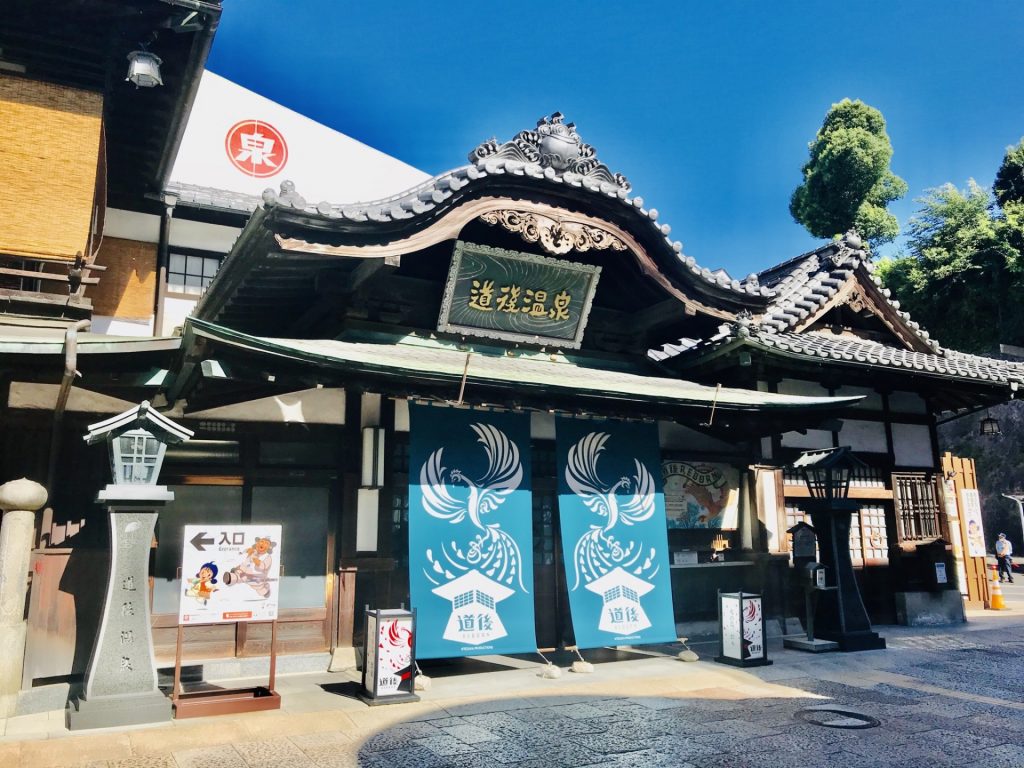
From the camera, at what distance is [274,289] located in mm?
10656

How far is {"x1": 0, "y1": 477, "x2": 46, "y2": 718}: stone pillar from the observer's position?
8.02 m

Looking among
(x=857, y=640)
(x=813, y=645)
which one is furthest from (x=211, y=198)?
(x=857, y=640)

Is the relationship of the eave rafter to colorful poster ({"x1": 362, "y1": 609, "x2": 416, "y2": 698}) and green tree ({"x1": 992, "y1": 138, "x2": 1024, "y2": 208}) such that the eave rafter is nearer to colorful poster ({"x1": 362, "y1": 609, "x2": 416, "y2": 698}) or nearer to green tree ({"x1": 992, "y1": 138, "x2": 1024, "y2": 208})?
colorful poster ({"x1": 362, "y1": 609, "x2": 416, "y2": 698})

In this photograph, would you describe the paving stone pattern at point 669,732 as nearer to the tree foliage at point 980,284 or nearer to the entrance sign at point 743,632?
the entrance sign at point 743,632

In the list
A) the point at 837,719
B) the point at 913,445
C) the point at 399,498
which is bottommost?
the point at 837,719

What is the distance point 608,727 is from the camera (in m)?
7.49

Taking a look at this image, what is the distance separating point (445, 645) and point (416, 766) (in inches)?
125

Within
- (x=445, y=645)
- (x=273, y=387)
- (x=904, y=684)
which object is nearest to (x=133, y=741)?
(x=445, y=645)

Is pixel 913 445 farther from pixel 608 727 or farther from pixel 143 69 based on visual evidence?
pixel 143 69

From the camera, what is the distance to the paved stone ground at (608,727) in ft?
21.2

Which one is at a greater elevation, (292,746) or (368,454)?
(368,454)

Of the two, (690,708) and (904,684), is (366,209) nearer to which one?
(690,708)

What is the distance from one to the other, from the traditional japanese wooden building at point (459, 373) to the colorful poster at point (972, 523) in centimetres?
371

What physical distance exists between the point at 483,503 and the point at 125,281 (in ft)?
26.0
